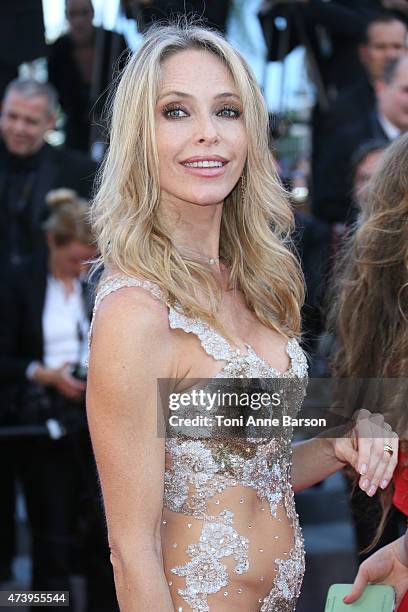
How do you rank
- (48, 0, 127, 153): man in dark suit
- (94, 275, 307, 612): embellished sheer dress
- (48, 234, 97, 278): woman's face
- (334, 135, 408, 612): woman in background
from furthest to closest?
(48, 0, 127, 153): man in dark suit < (48, 234, 97, 278): woman's face < (334, 135, 408, 612): woman in background < (94, 275, 307, 612): embellished sheer dress

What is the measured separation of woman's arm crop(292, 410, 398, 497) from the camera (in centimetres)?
200

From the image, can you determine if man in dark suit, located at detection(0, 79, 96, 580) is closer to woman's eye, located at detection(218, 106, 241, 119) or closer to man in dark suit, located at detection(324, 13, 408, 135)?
man in dark suit, located at detection(324, 13, 408, 135)

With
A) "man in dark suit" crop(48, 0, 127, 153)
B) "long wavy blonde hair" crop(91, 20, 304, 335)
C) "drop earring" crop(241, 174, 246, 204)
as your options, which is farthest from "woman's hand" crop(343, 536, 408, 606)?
Answer: "man in dark suit" crop(48, 0, 127, 153)

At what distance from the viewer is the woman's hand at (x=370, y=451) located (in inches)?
78.5

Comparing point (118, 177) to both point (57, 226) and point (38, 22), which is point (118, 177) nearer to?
point (38, 22)

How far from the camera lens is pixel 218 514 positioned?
6.47ft

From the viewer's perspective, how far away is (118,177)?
206cm

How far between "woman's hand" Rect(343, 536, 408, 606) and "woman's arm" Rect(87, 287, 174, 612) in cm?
56

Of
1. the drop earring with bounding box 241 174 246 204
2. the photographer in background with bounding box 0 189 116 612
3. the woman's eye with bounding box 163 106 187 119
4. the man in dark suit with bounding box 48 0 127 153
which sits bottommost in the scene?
the photographer in background with bounding box 0 189 116 612

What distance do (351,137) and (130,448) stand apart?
3.14m

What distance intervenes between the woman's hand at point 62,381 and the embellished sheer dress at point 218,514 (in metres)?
2.07

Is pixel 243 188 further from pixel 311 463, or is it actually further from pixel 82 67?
pixel 82 67

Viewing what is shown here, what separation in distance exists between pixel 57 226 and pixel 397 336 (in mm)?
2242

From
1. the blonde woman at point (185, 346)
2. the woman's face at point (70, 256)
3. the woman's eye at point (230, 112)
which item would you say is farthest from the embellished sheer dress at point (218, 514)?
the woman's face at point (70, 256)
